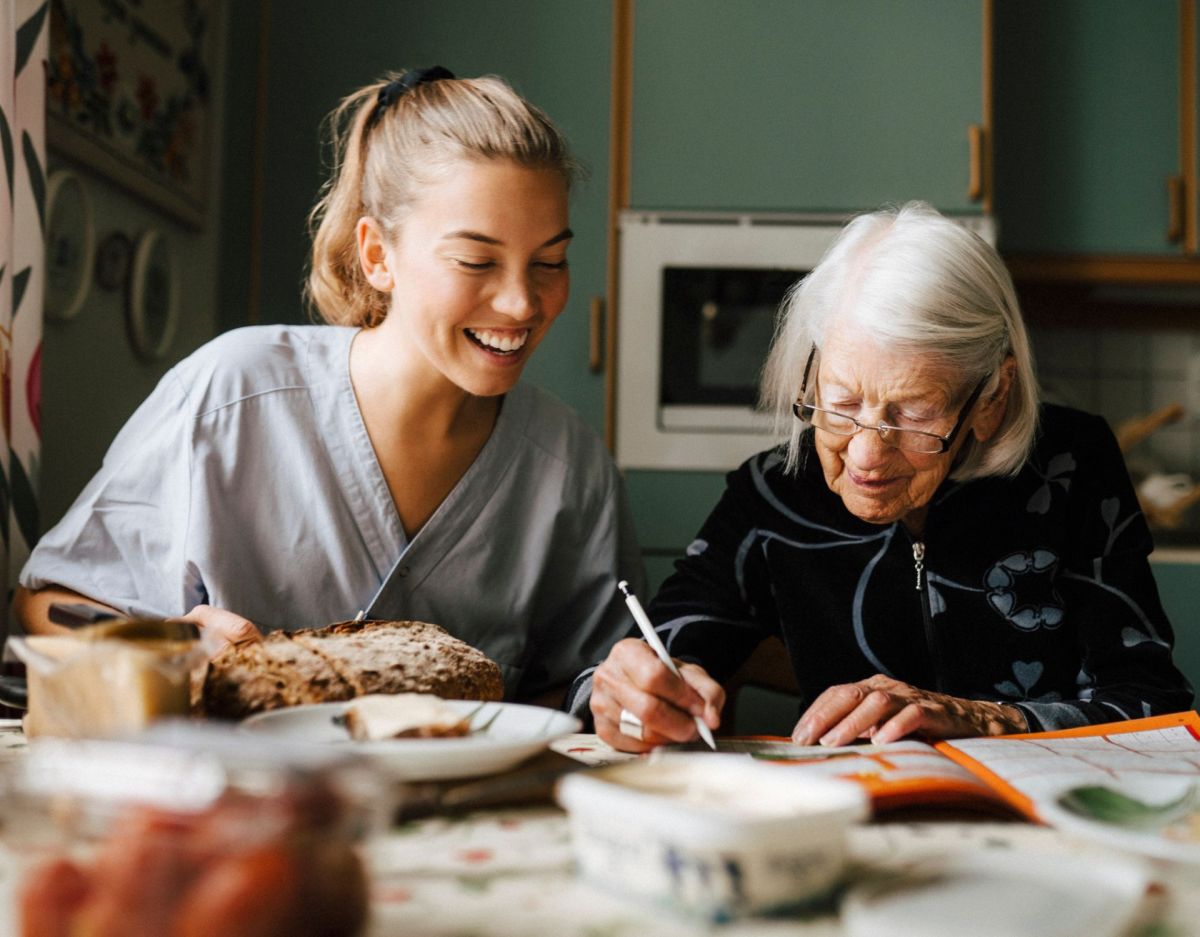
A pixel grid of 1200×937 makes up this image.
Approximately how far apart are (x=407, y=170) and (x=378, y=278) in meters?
0.14

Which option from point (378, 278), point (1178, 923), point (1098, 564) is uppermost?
point (378, 278)

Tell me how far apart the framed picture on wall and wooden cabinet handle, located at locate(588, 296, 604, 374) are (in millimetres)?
904

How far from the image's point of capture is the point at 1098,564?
4.07ft

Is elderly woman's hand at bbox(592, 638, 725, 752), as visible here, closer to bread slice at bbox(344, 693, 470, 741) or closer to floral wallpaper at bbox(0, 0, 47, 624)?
bread slice at bbox(344, 693, 470, 741)

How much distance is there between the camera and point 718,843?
49 cm

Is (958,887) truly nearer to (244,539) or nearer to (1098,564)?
(1098,564)

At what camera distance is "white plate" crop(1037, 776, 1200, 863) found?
585 mm

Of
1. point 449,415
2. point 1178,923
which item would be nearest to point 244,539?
point 449,415

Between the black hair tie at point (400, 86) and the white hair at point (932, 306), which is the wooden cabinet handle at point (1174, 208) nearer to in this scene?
the white hair at point (932, 306)

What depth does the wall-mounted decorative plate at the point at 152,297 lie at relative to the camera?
2287mm

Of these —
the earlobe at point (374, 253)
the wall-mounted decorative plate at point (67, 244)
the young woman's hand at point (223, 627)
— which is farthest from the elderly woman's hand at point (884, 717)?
the wall-mounted decorative plate at point (67, 244)

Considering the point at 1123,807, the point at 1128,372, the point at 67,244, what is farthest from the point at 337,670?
the point at 1128,372

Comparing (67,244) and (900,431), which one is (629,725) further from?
(67,244)

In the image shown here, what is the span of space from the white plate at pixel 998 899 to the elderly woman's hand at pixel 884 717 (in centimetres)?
35
